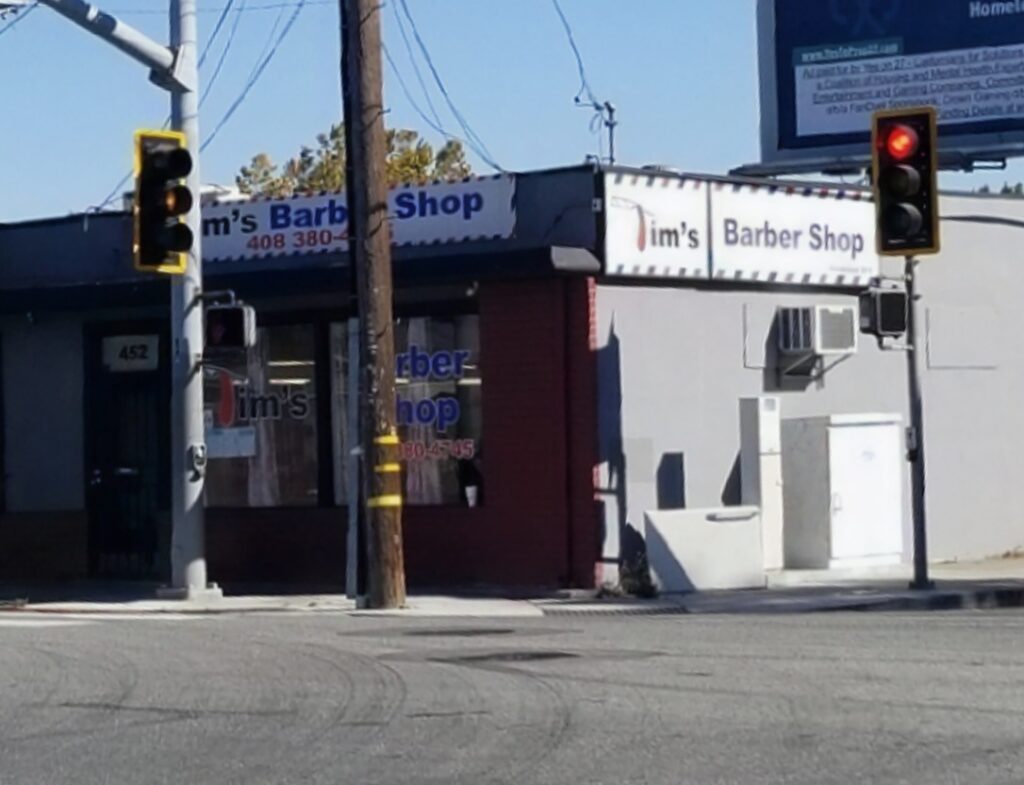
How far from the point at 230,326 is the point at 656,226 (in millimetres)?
4982

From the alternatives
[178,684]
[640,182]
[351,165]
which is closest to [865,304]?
[640,182]

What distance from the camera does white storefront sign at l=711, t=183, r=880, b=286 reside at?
80.8ft

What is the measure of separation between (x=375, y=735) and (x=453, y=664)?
3337mm

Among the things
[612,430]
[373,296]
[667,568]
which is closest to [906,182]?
[612,430]

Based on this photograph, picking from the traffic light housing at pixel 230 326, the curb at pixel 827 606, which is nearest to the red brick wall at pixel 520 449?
the curb at pixel 827 606

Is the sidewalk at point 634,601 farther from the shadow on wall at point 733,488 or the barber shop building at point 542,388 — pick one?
the shadow on wall at point 733,488

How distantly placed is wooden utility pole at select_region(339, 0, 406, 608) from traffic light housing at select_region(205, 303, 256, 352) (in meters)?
1.44

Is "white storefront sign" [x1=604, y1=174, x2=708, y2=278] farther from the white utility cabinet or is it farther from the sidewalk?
the sidewalk

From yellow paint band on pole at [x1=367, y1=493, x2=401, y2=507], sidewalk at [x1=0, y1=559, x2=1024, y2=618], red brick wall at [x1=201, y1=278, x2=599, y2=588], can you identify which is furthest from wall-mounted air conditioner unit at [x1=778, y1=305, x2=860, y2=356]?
yellow paint band on pole at [x1=367, y1=493, x2=401, y2=507]

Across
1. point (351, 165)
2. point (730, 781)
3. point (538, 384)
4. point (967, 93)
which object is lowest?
point (730, 781)

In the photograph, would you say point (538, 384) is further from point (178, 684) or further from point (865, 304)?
point (178, 684)

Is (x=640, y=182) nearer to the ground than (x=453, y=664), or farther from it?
farther from it

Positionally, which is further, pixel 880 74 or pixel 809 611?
pixel 880 74

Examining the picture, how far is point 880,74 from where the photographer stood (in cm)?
3241
